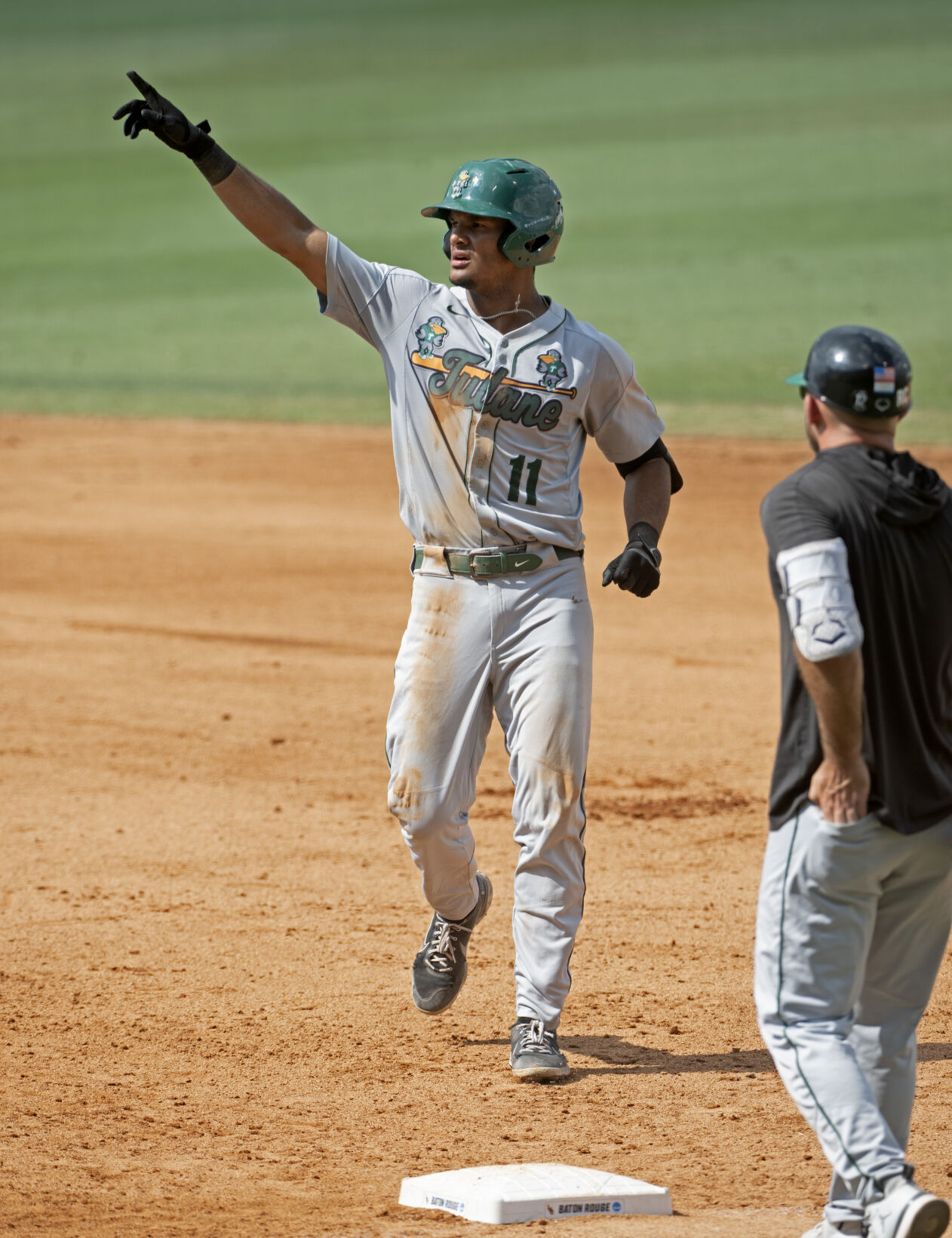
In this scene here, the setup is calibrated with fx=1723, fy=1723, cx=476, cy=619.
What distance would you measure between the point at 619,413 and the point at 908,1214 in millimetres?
2772

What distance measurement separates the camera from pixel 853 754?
3.58 m

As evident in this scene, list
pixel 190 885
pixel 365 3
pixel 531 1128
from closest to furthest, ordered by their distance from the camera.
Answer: pixel 531 1128
pixel 190 885
pixel 365 3

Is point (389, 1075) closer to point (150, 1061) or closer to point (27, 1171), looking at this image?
point (150, 1061)

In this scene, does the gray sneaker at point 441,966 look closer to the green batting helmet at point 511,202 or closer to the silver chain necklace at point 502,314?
the silver chain necklace at point 502,314

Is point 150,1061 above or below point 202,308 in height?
below

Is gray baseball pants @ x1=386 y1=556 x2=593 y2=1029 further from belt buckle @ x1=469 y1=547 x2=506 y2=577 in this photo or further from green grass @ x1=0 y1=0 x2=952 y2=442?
green grass @ x1=0 y1=0 x2=952 y2=442

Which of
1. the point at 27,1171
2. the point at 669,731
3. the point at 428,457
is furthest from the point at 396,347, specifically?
the point at 669,731

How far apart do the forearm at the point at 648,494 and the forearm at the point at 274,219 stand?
118cm

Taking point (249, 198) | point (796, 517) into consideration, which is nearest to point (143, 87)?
point (249, 198)

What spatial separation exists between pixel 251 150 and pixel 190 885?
102ft

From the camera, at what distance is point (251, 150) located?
36.0 m

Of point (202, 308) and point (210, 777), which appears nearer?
point (210, 777)

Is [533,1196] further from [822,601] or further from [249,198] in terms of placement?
[249,198]

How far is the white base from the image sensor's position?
4109 mm
